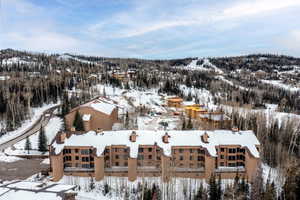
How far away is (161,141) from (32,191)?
15873mm

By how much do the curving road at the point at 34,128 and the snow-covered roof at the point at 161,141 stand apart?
56.7ft

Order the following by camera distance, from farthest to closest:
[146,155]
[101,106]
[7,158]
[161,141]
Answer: [101,106]
[7,158]
[161,141]
[146,155]

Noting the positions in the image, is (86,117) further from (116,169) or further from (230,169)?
(230,169)

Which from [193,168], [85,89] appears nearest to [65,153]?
[193,168]

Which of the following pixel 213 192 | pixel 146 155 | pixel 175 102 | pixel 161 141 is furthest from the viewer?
pixel 175 102

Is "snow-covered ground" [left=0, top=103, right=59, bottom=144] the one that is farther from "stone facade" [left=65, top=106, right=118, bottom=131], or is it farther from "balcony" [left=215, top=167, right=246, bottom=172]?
"balcony" [left=215, top=167, right=246, bottom=172]

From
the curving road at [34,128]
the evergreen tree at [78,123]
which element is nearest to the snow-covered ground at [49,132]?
the curving road at [34,128]

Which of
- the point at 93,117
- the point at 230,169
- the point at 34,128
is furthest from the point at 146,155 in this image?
the point at 34,128

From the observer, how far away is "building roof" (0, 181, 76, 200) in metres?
21.0

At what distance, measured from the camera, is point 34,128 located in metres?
49.0

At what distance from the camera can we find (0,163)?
34.8 meters

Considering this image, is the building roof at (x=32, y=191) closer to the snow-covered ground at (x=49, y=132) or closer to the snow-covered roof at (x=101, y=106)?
the snow-covered ground at (x=49, y=132)

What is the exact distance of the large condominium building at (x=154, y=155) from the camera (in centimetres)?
2928

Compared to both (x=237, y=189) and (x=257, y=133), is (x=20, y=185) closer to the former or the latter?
(x=237, y=189)
